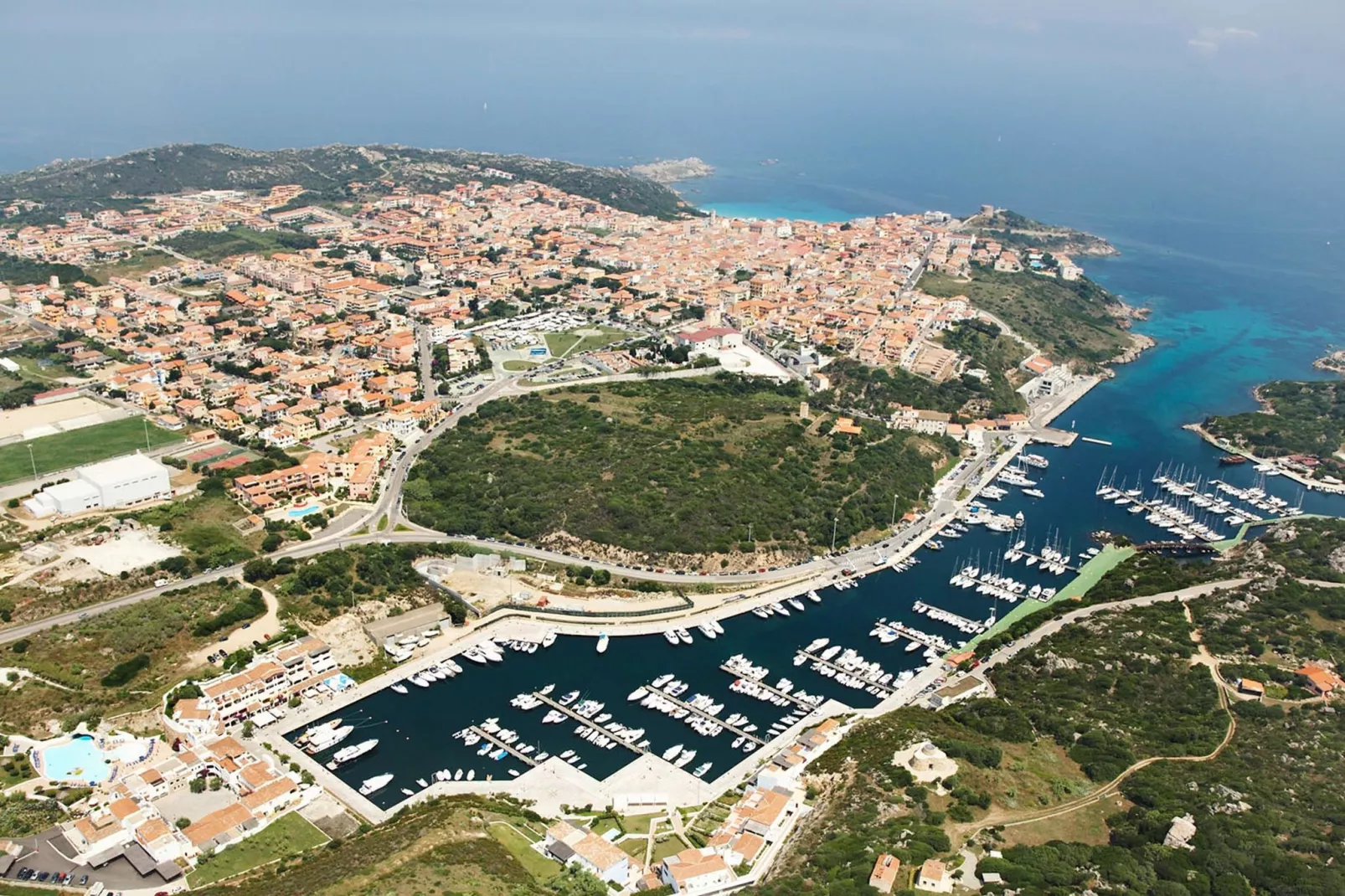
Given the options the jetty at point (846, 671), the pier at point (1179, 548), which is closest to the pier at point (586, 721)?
the jetty at point (846, 671)

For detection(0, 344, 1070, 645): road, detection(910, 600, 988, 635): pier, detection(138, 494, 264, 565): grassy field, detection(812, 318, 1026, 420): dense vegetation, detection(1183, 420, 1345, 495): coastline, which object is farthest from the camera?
detection(812, 318, 1026, 420): dense vegetation

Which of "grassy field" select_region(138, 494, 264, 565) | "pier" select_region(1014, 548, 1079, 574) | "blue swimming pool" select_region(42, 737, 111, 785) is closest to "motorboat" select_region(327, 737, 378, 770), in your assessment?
"blue swimming pool" select_region(42, 737, 111, 785)

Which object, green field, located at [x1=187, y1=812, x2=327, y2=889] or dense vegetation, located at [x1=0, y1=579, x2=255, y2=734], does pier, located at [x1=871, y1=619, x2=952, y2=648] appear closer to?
green field, located at [x1=187, y1=812, x2=327, y2=889]

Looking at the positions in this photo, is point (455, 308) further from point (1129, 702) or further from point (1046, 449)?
point (1129, 702)

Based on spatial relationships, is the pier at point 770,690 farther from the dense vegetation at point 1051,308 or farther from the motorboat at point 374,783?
the dense vegetation at point 1051,308

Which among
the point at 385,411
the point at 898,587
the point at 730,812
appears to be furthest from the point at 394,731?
the point at 385,411

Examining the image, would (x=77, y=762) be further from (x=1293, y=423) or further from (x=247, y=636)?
(x=1293, y=423)
